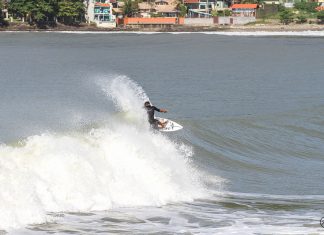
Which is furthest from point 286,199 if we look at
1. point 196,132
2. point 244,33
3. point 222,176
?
point 244,33

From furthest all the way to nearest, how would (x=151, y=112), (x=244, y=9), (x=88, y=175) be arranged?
1. (x=244, y=9)
2. (x=151, y=112)
3. (x=88, y=175)

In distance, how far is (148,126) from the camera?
30.9 metres

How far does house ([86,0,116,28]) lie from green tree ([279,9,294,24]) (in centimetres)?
3493

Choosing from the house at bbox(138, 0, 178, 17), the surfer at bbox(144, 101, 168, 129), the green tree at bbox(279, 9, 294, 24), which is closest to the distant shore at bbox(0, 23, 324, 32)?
the green tree at bbox(279, 9, 294, 24)

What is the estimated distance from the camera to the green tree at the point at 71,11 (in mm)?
168250

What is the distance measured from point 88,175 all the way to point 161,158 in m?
3.87

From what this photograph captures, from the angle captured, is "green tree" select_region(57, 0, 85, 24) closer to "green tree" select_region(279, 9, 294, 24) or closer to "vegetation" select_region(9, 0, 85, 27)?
"vegetation" select_region(9, 0, 85, 27)

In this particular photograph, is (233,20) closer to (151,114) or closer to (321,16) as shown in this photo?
(321,16)

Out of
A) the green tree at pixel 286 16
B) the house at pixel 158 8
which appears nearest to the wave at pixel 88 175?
the green tree at pixel 286 16

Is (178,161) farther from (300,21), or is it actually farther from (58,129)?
(300,21)

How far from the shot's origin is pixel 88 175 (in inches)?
871

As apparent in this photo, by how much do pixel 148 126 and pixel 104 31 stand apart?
141 meters

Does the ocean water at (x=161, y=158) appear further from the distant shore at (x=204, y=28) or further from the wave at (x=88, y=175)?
the distant shore at (x=204, y=28)

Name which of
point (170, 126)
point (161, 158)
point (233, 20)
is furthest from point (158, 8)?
point (161, 158)
